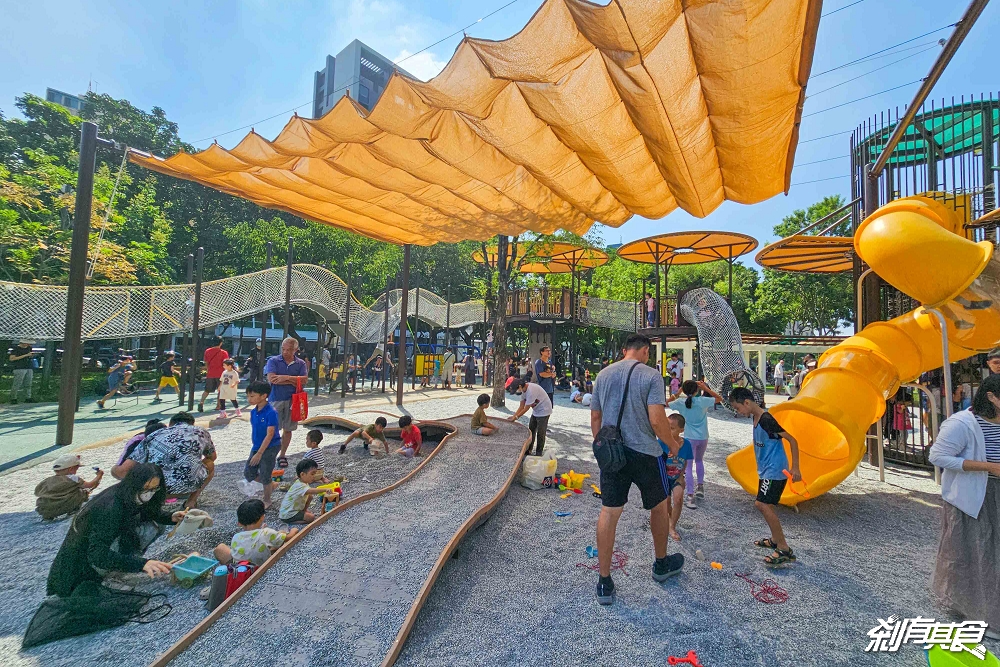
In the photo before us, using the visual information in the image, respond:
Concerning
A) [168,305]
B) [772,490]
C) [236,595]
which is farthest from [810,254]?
[168,305]

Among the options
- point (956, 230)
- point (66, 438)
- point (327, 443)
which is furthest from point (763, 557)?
point (66, 438)

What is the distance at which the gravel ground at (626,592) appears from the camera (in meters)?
2.82

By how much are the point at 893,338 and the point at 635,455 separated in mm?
5119

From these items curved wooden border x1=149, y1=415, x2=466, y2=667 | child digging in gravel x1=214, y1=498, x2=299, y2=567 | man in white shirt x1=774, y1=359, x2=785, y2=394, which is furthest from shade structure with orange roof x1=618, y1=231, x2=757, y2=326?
child digging in gravel x1=214, y1=498, x2=299, y2=567

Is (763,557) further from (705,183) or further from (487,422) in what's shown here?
(705,183)

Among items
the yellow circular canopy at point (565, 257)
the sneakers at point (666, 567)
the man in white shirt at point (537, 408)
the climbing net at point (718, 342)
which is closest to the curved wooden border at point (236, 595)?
the sneakers at point (666, 567)

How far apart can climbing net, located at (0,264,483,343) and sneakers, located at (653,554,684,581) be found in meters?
12.1

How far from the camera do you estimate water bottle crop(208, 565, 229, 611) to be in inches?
127

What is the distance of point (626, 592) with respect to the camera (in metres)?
3.56

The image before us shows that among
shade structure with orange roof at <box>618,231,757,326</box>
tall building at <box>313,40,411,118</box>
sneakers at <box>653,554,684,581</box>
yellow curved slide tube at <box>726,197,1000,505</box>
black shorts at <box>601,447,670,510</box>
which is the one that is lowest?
sneakers at <box>653,554,684,581</box>

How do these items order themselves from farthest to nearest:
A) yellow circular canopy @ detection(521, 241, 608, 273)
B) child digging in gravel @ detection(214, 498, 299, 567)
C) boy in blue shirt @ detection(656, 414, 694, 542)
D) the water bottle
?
yellow circular canopy @ detection(521, 241, 608, 273) → boy in blue shirt @ detection(656, 414, 694, 542) → child digging in gravel @ detection(214, 498, 299, 567) → the water bottle

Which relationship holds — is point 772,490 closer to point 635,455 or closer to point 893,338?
point 635,455

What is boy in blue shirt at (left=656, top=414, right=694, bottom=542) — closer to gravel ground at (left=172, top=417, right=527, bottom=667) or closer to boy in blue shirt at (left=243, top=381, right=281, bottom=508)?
gravel ground at (left=172, top=417, right=527, bottom=667)

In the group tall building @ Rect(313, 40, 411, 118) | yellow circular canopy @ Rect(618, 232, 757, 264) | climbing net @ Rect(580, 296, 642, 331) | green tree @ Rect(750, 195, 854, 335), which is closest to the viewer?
yellow circular canopy @ Rect(618, 232, 757, 264)
